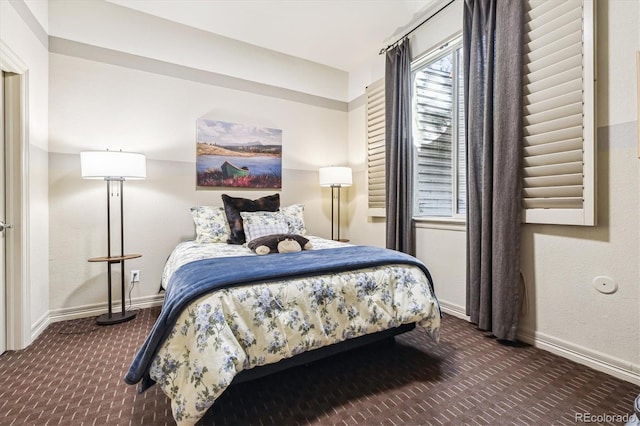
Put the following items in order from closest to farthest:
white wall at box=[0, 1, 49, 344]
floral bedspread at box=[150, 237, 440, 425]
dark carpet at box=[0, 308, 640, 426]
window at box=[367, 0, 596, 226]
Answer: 1. floral bedspread at box=[150, 237, 440, 425]
2. dark carpet at box=[0, 308, 640, 426]
3. window at box=[367, 0, 596, 226]
4. white wall at box=[0, 1, 49, 344]

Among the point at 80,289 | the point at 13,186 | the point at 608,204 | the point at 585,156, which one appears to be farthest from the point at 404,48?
the point at 80,289

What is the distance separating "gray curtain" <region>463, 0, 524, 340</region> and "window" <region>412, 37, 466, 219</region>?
1.24 feet

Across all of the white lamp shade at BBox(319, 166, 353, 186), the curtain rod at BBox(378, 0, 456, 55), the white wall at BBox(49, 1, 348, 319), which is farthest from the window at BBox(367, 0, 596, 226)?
the white wall at BBox(49, 1, 348, 319)

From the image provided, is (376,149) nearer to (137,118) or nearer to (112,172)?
(137,118)

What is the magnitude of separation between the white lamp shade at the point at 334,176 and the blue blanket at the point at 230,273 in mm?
1503

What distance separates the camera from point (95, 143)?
2.76 m

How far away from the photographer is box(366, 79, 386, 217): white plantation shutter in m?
3.59

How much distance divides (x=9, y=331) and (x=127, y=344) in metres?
0.76

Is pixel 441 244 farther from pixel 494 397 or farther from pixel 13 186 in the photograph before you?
pixel 13 186

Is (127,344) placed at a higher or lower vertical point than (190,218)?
lower

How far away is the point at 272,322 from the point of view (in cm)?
152

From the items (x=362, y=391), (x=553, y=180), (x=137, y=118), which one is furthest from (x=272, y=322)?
(x=137, y=118)

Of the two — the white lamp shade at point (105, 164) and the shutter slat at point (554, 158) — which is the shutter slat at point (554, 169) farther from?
the white lamp shade at point (105, 164)

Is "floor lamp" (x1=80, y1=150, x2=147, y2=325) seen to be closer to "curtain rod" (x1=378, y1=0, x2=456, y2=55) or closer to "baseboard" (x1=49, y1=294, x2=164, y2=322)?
"baseboard" (x1=49, y1=294, x2=164, y2=322)
